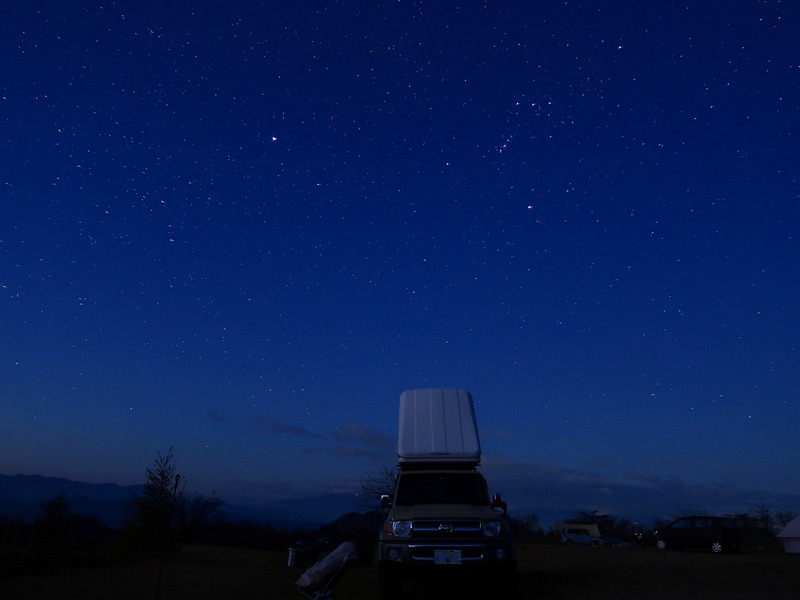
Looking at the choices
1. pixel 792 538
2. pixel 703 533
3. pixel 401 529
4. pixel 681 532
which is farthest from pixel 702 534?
pixel 401 529

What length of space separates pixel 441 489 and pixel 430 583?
11.6ft

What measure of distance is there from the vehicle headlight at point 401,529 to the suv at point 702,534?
23.5 meters

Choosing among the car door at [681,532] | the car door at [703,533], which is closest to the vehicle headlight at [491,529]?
the car door at [703,533]

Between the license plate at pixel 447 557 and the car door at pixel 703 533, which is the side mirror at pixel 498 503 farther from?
the car door at pixel 703 533

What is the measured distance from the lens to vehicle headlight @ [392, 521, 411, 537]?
10.8 m

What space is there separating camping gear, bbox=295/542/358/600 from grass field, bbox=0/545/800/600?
54 centimetres

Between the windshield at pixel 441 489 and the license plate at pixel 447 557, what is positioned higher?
the windshield at pixel 441 489

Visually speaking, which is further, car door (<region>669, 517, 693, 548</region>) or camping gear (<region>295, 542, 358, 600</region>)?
car door (<region>669, 517, 693, 548</region>)

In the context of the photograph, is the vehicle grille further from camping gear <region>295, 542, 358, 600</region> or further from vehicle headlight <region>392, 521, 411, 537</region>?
camping gear <region>295, 542, 358, 600</region>

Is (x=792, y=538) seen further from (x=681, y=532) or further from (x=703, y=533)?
(x=703, y=533)

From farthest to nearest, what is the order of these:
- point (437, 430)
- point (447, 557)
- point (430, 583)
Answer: point (430, 583) < point (437, 430) < point (447, 557)

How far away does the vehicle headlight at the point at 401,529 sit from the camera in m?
10.8

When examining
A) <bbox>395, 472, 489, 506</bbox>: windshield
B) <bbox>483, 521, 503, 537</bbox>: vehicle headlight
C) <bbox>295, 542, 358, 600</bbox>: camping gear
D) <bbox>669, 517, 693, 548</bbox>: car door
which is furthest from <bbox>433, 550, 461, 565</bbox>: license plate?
<bbox>669, 517, 693, 548</bbox>: car door

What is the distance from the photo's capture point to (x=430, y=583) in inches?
572
